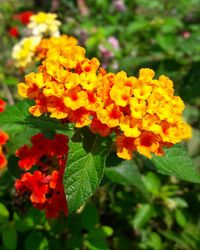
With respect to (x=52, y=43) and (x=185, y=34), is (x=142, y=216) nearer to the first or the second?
(x=52, y=43)

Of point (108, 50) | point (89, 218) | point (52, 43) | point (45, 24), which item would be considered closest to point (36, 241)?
point (89, 218)

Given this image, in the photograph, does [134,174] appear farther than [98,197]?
No

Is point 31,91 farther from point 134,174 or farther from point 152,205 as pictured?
point 152,205

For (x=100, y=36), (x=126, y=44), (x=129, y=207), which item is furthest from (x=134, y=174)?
(x=126, y=44)

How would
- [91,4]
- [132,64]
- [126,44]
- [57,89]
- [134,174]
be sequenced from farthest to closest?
[91,4] < [126,44] < [132,64] < [134,174] < [57,89]

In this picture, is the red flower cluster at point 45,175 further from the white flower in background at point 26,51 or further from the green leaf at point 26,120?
the white flower in background at point 26,51

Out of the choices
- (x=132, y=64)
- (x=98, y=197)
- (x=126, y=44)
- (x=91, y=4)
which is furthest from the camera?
(x=91, y=4)
